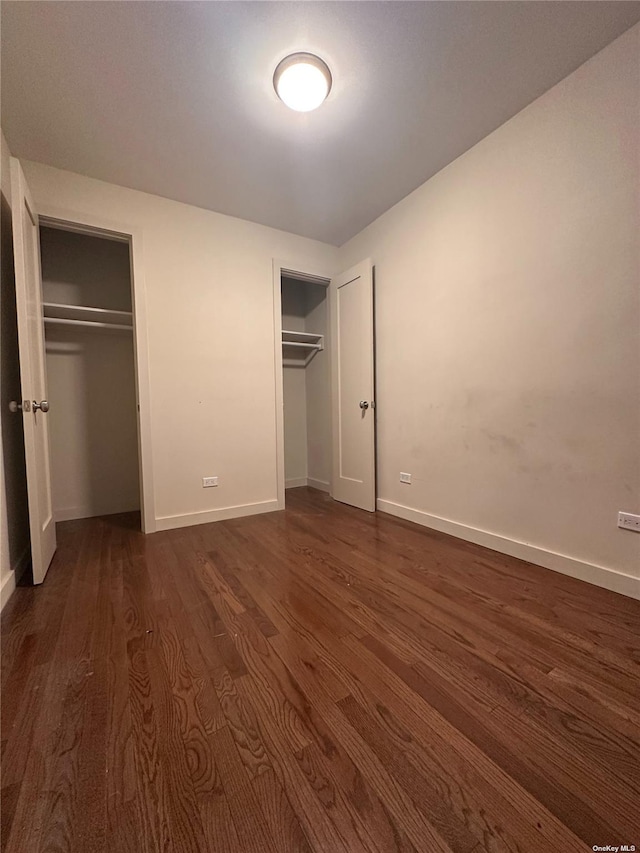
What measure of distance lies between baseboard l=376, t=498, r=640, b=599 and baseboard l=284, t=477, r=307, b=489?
170 cm

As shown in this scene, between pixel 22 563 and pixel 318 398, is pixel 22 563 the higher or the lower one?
the lower one

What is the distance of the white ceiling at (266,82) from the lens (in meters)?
1.42

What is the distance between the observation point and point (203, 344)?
2.78 m

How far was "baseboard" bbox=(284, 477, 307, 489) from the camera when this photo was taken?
4088 mm

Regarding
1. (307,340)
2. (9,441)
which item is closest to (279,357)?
(307,340)

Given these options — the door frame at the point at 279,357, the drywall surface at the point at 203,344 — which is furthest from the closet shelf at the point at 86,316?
the door frame at the point at 279,357

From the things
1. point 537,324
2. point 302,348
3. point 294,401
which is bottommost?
point 294,401

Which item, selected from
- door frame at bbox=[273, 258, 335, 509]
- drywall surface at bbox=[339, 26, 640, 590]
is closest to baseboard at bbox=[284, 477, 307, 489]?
door frame at bbox=[273, 258, 335, 509]

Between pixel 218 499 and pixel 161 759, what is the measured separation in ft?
6.79

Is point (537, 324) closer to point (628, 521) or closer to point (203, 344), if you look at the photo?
point (628, 521)

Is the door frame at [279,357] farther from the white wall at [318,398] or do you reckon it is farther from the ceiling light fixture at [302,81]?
the ceiling light fixture at [302,81]

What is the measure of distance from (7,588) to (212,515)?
1.34 metres

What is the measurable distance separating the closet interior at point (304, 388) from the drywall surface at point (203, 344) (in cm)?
86

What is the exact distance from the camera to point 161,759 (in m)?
0.85
